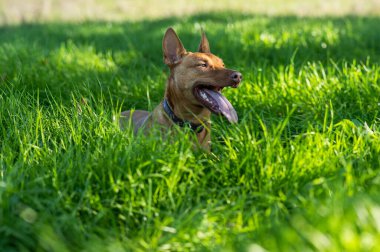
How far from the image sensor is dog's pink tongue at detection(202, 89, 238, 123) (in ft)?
11.8

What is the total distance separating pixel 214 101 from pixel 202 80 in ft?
0.55

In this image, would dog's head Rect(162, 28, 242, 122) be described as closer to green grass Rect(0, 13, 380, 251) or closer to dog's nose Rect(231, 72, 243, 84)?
dog's nose Rect(231, 72, 243, 84)

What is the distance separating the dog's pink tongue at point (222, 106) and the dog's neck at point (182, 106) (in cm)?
12

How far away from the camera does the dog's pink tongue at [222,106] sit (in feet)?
11.8

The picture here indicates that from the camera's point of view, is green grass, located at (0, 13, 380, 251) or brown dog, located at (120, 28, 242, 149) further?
brown dog, located at (120, 28, 242, 149)

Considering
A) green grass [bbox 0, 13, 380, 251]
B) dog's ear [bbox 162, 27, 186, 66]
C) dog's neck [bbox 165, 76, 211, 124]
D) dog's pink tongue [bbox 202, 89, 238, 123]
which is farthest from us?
dog's ear [bbox 162, 27, 186, 66]

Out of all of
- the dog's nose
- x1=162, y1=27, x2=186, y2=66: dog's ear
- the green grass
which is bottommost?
the green grass

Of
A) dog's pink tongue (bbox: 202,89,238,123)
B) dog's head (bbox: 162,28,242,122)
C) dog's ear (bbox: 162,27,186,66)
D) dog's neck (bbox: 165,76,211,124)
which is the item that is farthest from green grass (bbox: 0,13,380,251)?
dog's ear (bbox: 162,27,186,66)

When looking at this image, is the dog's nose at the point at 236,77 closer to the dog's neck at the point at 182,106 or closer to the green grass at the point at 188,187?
the dog's neck at the point at 182,106


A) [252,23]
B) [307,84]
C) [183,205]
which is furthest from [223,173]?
[252,23]

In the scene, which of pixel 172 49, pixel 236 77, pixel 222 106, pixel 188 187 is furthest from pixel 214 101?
pixel 188 187

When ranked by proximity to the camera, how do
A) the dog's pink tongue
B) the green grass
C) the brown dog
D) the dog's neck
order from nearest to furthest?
1. the green grass
2. the dog's pink tongue
3. the brown dog
4. the dog's neck

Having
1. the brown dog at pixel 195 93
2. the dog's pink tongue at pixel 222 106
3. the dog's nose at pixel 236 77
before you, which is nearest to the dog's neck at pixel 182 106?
the brown dog at pixel 195 93

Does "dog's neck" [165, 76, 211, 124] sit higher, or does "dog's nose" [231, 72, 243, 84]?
"dog's nose" [231, 72, 243, 84]
